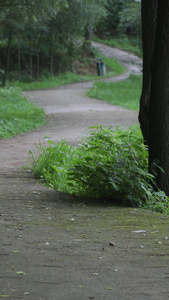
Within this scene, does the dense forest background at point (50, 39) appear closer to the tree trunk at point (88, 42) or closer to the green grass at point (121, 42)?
the tree trunk at point (88, 42)

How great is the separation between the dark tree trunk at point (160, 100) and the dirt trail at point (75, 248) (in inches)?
34.3

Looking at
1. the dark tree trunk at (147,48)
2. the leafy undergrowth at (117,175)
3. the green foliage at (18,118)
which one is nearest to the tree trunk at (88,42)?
the green foliage at (18,118)

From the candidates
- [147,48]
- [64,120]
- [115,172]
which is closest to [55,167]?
[115,172]

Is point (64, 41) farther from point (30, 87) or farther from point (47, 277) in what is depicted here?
point (47, 277)

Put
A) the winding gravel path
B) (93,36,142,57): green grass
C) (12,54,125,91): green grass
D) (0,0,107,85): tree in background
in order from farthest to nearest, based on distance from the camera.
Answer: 1. (93,36,142,57): green grass
2. (0,0,107,85): tree in background
3. (12,54,125,91): green grass
4. the winding gravel path

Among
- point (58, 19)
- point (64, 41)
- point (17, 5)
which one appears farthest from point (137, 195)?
point (64, 41)

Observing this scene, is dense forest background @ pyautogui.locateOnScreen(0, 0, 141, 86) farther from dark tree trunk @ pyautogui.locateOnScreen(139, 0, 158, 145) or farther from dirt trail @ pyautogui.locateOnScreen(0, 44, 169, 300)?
dirt trail @ pyautogui.locateOnScreen(0, 44, 169, 300)

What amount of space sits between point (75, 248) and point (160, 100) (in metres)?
2.61

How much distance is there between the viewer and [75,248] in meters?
4.28

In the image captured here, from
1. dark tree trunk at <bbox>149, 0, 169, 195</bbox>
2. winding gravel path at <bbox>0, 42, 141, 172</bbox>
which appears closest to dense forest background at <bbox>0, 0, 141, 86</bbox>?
winding gravel path at <bbox>0, 42, 141, 172</bbox>

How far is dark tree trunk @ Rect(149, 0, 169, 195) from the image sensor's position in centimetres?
610

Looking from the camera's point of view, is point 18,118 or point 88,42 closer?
point 18,118

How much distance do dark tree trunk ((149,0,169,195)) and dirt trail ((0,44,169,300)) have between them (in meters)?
0.87

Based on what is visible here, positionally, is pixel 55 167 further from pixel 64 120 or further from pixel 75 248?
pixel 64 120
